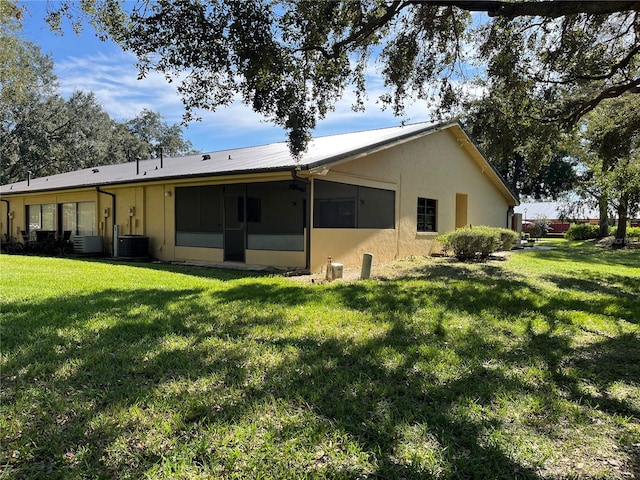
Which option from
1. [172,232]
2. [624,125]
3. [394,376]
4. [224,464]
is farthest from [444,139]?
[224,464]

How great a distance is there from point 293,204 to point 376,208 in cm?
287

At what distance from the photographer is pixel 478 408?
307 cm

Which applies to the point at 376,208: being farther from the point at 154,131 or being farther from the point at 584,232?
the point at 154,131

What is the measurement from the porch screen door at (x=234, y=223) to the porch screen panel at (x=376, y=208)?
3406 mm

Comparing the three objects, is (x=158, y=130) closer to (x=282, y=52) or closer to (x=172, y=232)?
(x=172, y=232)

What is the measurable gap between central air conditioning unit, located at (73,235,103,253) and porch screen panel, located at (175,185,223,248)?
3936 mm

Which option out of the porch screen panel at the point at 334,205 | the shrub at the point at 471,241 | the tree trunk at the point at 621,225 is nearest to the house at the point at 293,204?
the porch screen panel at the point at 334,205

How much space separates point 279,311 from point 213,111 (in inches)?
168

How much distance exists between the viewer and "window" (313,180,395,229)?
11.0 m

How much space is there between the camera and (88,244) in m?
14.8

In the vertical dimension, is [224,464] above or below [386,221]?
below

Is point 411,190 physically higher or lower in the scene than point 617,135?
lower

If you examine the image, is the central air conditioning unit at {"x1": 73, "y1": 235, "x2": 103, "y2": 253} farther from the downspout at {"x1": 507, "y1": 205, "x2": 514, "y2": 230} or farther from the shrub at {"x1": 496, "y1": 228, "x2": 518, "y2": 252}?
the downspout at {"x1": 507, "y1": 205, "x2": 514, "y2": 230}

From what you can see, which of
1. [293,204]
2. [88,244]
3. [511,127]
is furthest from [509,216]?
[88,244]
